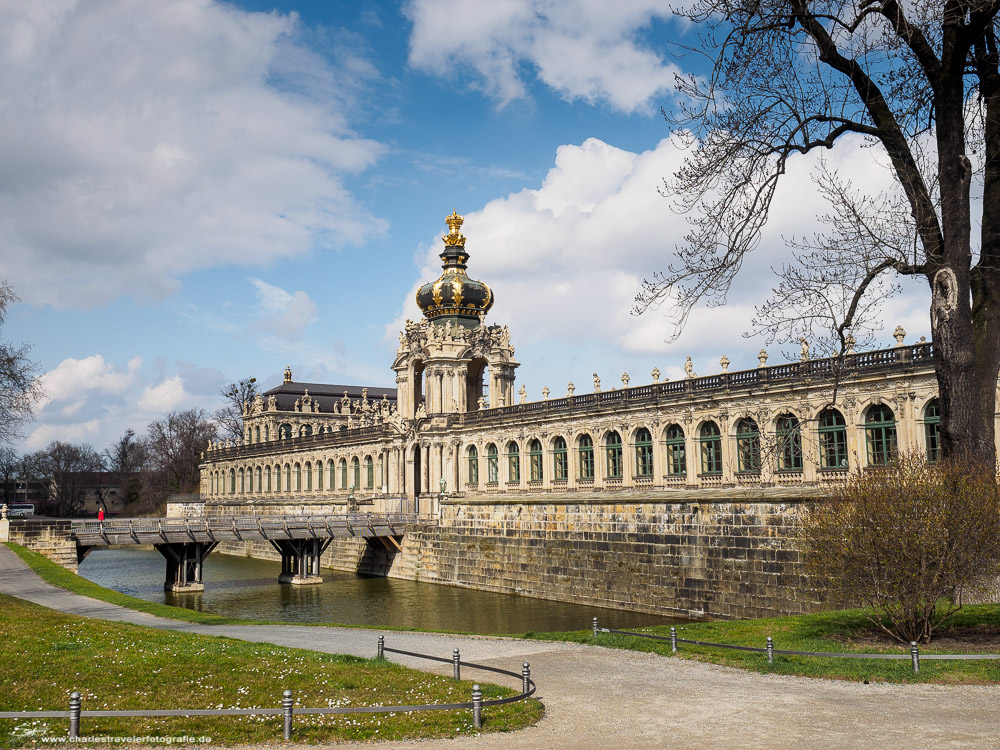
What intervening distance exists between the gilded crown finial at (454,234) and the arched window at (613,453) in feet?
69.9

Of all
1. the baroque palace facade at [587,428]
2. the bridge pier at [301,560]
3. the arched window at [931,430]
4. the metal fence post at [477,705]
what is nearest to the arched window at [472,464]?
the baroque palace facade at [587,428]

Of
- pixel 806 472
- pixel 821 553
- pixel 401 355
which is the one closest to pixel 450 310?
pixel 401 355

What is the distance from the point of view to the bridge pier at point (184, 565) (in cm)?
4572

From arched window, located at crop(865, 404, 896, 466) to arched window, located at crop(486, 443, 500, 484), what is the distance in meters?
23.4

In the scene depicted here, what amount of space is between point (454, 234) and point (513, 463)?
1723 cm

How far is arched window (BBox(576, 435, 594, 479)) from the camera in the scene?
43594mm

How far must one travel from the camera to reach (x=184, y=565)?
4591 cm

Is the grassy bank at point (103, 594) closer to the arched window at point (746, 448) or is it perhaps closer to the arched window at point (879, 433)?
the arched window at point (746, 448)

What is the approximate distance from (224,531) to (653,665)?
34.9 metres

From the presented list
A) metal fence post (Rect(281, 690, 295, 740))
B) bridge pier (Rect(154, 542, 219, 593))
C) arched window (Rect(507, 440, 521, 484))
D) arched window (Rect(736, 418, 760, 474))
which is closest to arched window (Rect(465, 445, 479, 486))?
arched window (Rect(507, 440, 521, 484))

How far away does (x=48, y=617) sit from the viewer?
20.6m

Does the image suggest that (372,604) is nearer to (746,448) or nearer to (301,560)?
(301,560)

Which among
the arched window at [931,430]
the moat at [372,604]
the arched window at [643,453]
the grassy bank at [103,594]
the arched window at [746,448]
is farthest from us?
the arched window at [643,453]

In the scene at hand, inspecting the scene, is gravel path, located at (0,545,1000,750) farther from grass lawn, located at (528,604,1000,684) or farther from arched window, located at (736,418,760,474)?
arched window, located at (736,418,760,474)
